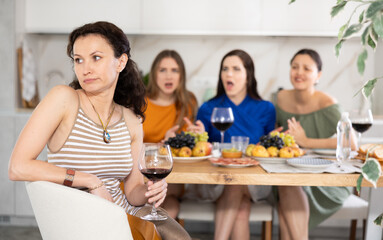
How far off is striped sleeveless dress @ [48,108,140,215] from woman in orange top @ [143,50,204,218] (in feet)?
4.23

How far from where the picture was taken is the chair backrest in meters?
1.12

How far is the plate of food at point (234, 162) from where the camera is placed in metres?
1.89

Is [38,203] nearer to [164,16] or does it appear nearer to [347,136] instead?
[347,136]

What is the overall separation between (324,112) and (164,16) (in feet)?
5.83

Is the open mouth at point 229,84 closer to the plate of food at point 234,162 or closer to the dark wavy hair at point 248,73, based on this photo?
the dark wavy hair at point 248,73

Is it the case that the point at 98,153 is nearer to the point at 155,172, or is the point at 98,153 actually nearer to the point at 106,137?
the point at 106,137

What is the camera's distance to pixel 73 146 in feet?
5.02

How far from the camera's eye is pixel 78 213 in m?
1.13

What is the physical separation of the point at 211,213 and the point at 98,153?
0.93 meters

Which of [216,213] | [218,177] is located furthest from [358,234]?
[218,177]

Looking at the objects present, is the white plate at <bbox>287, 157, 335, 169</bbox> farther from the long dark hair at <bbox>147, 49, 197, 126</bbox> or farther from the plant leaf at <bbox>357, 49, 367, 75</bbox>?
the long dark hair at <bbox>147, 49, 197, 126</bbox>

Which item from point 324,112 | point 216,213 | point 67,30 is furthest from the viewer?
point 67,30

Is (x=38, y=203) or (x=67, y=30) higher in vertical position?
(x=67, y=30)

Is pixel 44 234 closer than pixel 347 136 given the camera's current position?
Yes
